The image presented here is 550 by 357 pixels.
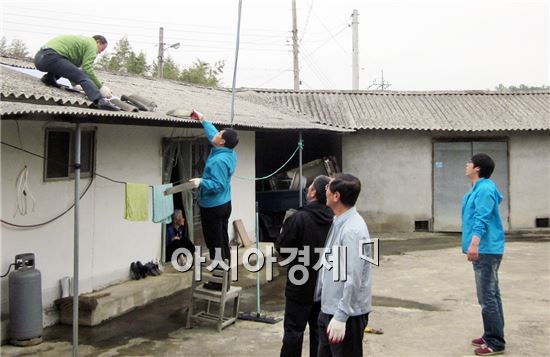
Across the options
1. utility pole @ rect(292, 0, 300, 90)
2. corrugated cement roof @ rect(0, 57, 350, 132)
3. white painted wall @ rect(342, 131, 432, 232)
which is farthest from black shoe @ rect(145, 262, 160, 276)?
utility pole @ rect(292, 0, 300, 90)

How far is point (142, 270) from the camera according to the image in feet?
24.5

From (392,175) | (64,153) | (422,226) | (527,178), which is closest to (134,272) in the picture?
(64,153)

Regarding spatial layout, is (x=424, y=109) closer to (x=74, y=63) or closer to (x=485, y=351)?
(x=485, y=351)

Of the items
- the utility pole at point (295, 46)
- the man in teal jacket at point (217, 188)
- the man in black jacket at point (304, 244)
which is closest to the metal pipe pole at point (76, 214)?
the man in teal jacket at point (217, 188)

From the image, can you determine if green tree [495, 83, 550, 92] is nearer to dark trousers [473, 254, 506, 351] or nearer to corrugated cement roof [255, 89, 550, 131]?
corrugated cement roof [255, 89, 550, 131]

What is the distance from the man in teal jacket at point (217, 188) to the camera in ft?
18.4

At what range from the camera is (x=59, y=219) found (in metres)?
6.21

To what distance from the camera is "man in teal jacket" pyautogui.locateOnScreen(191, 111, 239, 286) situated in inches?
221

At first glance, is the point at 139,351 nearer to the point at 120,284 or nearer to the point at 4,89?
the point at 120,284

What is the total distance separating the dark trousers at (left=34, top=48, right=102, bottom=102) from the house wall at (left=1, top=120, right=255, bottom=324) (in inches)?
22.9

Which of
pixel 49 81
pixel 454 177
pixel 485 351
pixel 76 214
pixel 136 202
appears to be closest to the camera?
pixel 76 214

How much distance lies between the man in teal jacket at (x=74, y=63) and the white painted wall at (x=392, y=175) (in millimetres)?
8797

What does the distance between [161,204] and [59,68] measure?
72.6 inches

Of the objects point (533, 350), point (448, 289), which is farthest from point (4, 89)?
point (448, 289)
